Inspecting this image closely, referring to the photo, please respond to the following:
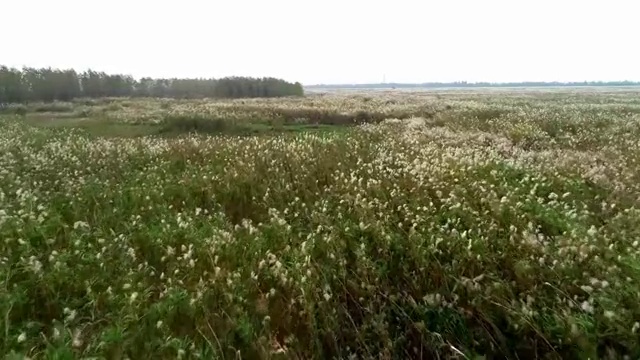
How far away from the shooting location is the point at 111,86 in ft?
283

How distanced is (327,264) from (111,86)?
93.0 meters

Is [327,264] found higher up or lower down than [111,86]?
lower down

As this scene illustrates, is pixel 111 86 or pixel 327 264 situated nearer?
pixel 327 264

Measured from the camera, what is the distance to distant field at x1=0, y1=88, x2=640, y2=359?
12.7 ft

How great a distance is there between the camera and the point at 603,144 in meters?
13.4

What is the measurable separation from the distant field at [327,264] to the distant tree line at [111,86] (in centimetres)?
6649

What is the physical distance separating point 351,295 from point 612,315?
7.80 feet

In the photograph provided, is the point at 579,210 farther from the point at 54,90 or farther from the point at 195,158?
the point at 54,90

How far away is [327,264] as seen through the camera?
5.22m

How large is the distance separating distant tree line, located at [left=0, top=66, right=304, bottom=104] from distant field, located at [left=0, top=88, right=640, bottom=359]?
6649 cm

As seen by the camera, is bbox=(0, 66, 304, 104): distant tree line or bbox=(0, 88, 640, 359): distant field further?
bbox=(0, 66, 304, 104): distant tree line

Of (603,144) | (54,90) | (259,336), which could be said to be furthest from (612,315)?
(54,90)

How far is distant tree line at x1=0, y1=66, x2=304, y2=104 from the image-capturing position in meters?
63.0

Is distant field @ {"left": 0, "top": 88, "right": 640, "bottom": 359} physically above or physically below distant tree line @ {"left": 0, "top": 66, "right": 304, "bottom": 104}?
below
